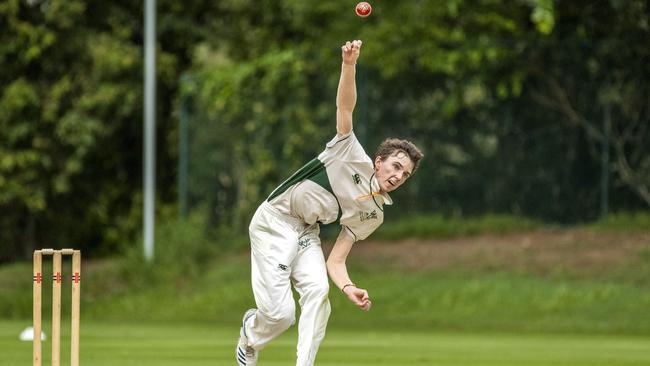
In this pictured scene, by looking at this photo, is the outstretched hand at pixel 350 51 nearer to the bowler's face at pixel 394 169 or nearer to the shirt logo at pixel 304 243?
the bowler's face at pixel 394 169

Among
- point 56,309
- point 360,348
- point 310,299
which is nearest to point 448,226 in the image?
point 360,348

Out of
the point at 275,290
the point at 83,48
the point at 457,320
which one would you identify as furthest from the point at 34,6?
the point at 275,290

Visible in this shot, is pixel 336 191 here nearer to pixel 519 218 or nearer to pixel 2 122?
pixel 519 218

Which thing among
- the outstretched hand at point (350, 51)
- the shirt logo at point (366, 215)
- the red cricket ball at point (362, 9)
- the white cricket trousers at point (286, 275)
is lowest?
the white cricket trousers at point (286, 275)

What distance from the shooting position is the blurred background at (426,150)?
20.3 meters

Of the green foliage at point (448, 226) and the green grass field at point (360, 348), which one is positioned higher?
the green foliage at point (448, 226)

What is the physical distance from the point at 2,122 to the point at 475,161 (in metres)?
7.61

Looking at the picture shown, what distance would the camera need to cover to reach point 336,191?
28.9 feet

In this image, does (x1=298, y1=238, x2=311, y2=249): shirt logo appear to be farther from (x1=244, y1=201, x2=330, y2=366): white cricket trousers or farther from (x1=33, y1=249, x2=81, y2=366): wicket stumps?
(x1=33, y1=249, x2=81, y2=366): wicket stumps

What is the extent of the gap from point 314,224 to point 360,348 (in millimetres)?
5360

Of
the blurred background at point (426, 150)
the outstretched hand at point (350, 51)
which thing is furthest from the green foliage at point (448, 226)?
the outstretched hand at point (350, 51)

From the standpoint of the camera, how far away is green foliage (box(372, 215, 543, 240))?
21828mm

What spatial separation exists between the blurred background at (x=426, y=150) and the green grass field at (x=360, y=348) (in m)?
2.53

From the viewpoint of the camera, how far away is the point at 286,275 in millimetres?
8992
